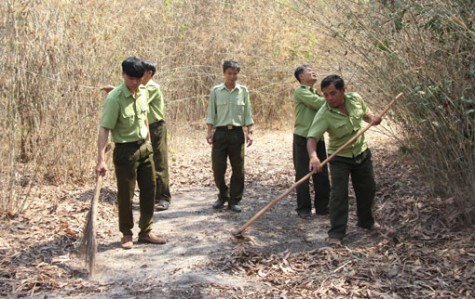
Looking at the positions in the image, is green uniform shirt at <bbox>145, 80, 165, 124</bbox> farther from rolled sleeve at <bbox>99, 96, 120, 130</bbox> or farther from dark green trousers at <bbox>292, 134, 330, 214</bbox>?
dark green trousers at <bbox>292, 134, 330, 214</bbox>

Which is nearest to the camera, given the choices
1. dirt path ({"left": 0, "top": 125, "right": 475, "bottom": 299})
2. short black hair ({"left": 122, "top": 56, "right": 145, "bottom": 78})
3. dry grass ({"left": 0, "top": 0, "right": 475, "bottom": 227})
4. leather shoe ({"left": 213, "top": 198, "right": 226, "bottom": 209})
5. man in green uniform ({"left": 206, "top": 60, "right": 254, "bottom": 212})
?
dirt path ({"left": 0, "top": 125, "right": 475, "bottom": 299})

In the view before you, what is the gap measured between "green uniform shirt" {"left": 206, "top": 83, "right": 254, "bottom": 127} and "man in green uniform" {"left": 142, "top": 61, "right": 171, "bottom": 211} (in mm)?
593

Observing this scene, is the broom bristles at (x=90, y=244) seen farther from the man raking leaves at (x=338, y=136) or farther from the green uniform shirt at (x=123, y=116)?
the man raking leaves at (x=338, y=136)

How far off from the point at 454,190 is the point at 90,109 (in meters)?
4.32

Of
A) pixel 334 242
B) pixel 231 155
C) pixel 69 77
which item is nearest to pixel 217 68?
pixel 69 77

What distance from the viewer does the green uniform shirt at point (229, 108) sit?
6254mm

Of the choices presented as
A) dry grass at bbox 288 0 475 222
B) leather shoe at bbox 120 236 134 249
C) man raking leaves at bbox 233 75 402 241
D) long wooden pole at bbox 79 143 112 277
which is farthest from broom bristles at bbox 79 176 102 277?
dry grass at bbox 288 0 475 222

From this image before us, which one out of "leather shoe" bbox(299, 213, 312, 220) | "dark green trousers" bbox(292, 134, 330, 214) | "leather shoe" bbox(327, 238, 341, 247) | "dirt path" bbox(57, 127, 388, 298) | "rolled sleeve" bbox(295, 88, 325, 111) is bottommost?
"dirt path" bbox(57, 127, 388, 298)

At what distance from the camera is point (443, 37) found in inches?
187

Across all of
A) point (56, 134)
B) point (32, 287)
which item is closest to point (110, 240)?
point (32, 287)

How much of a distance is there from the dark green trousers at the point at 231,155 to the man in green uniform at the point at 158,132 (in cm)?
63

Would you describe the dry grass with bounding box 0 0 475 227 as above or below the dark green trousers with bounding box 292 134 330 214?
above

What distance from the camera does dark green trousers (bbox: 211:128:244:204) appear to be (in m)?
6.29

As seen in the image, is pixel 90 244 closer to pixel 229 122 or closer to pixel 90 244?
pixel 90 244
